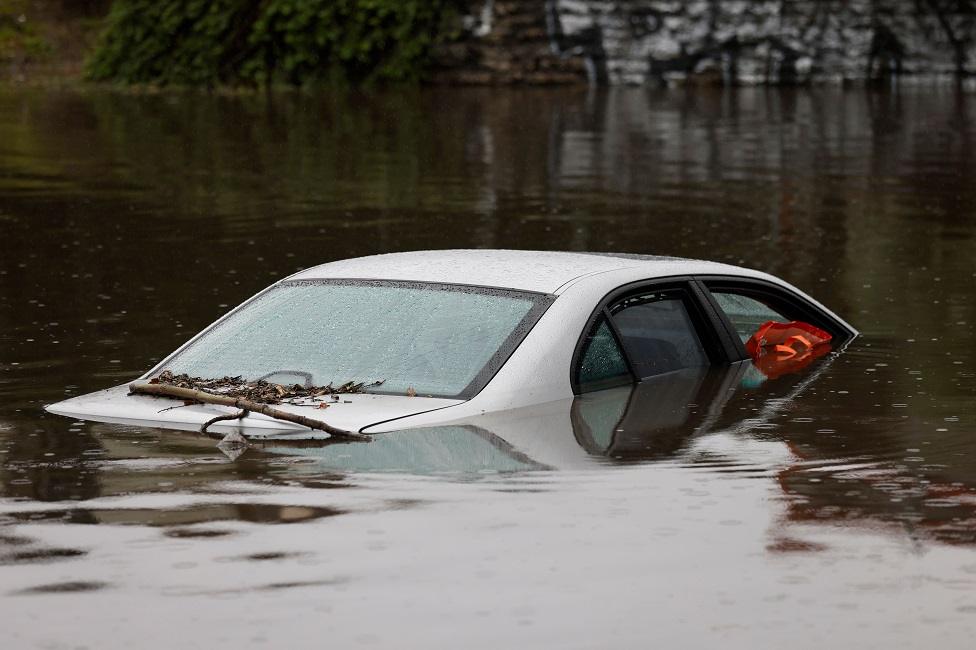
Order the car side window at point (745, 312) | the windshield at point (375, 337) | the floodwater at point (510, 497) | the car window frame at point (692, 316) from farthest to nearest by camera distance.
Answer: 1. the car side window at point (745, 312)
2. the car window frame at point (692, 316)
3. the windshield at point (375, 337)
4. the floodwater at point (510, 497)

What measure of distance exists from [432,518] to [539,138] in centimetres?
2484

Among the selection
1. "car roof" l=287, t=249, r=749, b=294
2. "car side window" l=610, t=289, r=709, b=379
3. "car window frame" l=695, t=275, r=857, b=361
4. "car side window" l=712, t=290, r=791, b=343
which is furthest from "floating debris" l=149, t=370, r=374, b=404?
"car side window" l=712, t=290, r=791, b=343

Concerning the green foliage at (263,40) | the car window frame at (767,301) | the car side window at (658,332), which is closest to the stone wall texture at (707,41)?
the green foliage at (263,40)

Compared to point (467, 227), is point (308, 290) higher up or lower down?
higher up

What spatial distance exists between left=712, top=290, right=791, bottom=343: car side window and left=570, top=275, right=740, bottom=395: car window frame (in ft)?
1.52

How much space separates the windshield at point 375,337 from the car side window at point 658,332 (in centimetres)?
60

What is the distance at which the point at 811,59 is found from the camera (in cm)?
4684

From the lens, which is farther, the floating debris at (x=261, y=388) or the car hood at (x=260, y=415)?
the floating debris at (x=261, y=388)

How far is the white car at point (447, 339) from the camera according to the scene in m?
6.86

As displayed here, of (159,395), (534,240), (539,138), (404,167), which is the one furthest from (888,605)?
(539,138)

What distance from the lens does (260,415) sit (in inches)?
264

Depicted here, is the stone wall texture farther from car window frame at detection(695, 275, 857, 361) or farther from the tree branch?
the tree branch

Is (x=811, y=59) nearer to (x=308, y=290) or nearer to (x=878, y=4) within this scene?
(x=878, y=4)

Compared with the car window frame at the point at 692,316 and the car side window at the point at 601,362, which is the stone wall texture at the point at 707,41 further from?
the car side window at the point at 601,362
